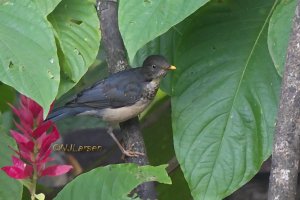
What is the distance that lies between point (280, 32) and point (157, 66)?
980mm

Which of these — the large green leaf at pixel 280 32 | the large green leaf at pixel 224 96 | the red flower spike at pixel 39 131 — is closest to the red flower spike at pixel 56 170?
the red flower spike at pixel 39 131

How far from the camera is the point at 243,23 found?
3.56 meters

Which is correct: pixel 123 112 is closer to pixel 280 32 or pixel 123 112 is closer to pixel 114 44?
pixel 114 44

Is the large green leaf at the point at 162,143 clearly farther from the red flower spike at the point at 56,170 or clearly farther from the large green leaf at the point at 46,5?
the red flower spike at the point at 56,170

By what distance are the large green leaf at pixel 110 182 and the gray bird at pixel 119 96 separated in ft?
3.75

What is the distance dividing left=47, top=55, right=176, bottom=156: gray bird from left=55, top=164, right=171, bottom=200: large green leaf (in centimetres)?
114

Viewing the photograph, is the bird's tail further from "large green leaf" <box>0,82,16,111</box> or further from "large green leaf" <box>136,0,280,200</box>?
"large green leaf" <box>136,0,280,200</box>

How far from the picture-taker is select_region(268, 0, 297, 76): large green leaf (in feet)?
10.2

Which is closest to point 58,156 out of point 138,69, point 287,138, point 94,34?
point 138,69

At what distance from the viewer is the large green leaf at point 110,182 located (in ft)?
8.99

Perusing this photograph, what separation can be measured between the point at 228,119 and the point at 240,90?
14cm

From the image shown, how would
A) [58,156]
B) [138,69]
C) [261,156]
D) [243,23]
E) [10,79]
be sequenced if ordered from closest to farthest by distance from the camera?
[10,79]
[261,156]
[243,23]
[138,69]
[58,156]

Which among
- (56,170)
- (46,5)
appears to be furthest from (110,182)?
(46,5)

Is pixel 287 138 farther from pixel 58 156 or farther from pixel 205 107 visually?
pixel 58 156
